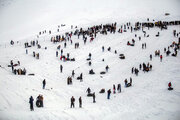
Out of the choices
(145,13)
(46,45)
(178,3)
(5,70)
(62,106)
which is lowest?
(62,106)

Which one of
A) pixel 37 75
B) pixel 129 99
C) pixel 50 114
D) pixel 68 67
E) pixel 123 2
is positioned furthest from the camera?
pixel 123 2

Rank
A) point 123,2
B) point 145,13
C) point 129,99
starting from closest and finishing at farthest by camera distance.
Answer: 1. point 129,99
2. point 145,13
3. point 123,2

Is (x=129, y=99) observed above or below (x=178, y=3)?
below

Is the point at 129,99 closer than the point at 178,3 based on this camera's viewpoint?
Yes

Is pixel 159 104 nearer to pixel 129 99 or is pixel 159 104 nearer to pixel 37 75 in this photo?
pixel 129 99

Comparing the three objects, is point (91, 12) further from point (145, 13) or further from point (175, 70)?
point (175, 70)

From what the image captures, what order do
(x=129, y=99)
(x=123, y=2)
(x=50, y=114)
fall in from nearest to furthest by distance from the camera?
(x=50, y=114) < (x=129, y=99) < (x=123, y=2)

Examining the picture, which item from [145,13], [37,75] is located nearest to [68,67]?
[37,75]

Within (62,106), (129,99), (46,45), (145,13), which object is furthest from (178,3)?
(62,106)

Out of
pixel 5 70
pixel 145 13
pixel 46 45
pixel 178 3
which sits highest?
pixel 178 3
